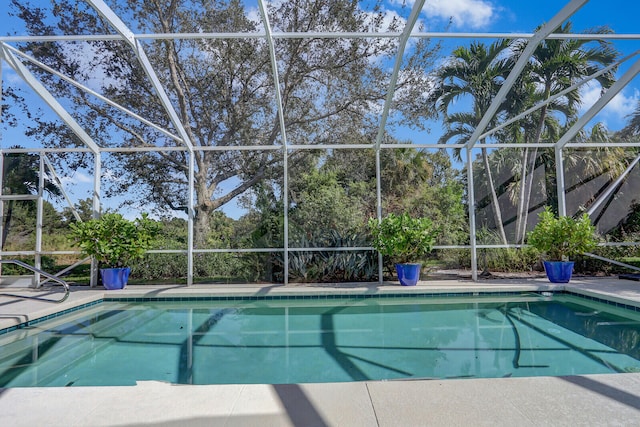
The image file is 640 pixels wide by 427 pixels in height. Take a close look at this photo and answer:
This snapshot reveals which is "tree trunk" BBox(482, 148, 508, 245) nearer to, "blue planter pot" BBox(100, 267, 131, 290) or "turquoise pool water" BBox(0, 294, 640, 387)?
"turquoise pool water" BBox(0, 294, 640, 387)

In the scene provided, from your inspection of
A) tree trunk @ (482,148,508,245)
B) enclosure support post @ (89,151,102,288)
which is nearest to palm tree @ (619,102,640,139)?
tree trunk @ (482,148,508,245)

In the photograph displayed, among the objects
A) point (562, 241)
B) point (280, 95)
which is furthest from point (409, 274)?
point (280, 95)

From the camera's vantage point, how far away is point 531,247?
271 inches

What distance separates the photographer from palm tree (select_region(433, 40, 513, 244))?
8711 millimetres

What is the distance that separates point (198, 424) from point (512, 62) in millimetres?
9495

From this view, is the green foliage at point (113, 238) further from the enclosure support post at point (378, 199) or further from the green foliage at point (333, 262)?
the enclosure support post at point (378, 199)

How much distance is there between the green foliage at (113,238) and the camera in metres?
6.21

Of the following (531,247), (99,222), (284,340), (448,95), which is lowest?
(284,340)

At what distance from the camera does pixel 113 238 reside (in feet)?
20.6

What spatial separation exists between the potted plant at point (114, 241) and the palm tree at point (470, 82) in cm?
668

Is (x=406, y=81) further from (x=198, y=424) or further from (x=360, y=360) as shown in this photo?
(x=198, y=424)

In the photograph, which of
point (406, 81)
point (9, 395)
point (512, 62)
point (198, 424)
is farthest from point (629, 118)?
point (9, 395)

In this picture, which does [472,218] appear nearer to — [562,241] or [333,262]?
[562,241]

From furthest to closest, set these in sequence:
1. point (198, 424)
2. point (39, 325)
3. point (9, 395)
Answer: point (39, 325), point (9, 395), point (198, 424)
